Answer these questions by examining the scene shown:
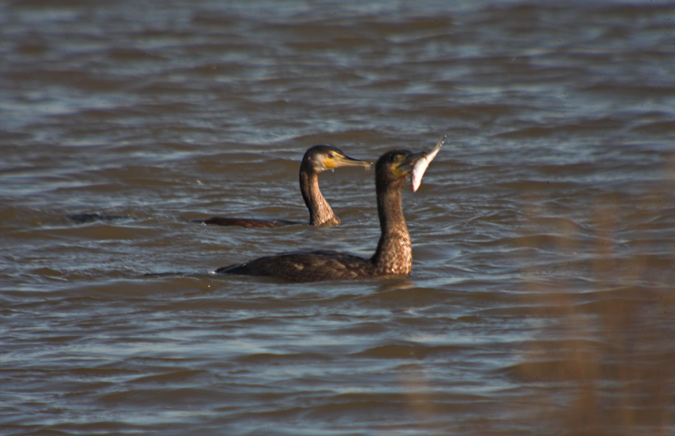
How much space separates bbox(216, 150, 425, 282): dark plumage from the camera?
8.89 metres

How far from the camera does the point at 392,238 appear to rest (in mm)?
9070

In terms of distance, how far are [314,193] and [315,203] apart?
140 millimetres

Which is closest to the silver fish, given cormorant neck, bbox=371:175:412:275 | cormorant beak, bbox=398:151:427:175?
cormorant beak, bbox=398:151:427:175

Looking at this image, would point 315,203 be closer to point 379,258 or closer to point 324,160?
point 324,160

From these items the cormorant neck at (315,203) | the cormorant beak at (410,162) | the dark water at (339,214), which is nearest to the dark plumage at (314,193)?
the cormorant neck at (315,203)

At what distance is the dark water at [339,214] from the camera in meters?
6.41

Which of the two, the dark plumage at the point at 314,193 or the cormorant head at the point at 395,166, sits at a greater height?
the cormorant head at the point at 395,166

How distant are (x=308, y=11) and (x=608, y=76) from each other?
6.68 m

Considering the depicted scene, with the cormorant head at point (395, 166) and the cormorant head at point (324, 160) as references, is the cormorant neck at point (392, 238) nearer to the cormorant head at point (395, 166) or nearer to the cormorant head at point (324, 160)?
the cormorant head at point (395, 166)

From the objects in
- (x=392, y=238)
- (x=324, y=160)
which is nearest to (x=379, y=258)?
(x=392, y=238)

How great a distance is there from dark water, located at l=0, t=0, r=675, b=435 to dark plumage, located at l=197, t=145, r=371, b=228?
199mm

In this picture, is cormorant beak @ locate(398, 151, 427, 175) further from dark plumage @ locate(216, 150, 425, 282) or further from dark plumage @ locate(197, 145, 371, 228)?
dark plumage @ locate(197, 145, 371, 228)

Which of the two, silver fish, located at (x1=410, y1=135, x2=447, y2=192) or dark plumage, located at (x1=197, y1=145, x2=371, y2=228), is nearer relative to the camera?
silver fish, located at (x1=410, y1=135, x2=447, y2=192)

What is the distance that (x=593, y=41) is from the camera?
20.4 meters
